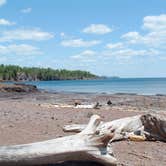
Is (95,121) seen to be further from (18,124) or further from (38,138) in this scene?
(18,124)

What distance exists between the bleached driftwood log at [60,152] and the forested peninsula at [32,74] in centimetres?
13167

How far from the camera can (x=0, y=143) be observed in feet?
30.7

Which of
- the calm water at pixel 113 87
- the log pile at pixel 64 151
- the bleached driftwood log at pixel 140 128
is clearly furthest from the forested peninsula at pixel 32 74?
the log pile at pixel 64 151

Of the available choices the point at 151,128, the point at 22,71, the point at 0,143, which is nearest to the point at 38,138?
the point at 0,143

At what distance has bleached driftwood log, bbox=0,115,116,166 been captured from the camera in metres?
6.94

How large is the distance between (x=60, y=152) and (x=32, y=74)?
16684 cm

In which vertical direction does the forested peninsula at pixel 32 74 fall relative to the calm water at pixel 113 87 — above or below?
above

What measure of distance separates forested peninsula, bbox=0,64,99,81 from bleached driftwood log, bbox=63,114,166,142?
422 feet

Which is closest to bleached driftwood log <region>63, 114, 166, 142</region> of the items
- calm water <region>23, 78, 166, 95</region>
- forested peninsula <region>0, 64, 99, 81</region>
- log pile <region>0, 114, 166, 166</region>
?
log pile <region>0, 114, 166, 166</region>

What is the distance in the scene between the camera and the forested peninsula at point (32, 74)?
148150mm

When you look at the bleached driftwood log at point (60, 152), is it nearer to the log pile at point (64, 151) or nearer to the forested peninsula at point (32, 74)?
the log pile at point (64, 151)

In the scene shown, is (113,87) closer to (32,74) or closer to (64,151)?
(64,151)

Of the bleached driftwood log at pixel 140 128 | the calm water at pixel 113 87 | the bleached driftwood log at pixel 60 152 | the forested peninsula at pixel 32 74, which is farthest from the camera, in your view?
the forested peninsula at pixel 32 74

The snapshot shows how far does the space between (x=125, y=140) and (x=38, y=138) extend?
212 centimetres
